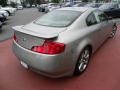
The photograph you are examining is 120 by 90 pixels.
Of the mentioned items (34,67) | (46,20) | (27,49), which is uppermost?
(46,20)

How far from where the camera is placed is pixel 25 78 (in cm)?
388

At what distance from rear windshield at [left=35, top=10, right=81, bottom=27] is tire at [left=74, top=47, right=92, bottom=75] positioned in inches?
30.4

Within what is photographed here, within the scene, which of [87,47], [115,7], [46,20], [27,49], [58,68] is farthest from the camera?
[115,7]

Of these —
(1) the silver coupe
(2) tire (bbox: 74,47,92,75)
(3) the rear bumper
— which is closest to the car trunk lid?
(1) the silver coupe

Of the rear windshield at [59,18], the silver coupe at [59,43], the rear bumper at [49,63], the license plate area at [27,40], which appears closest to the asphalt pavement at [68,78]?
the silver coupe at [59,43]

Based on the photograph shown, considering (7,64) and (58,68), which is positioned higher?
(58,68)

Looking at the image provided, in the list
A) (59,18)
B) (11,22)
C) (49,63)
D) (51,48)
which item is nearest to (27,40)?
(51,48)

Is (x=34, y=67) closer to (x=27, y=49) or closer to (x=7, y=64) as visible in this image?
(x=27, y=49)

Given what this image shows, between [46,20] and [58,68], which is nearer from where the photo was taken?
[58,68]

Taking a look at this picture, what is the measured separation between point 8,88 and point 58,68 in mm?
1188

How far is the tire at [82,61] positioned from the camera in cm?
375

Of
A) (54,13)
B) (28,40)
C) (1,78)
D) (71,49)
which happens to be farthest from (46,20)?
(1,78)

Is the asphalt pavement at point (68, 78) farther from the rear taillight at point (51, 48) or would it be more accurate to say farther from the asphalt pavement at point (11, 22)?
the asphalt pavement at point (11, 22)

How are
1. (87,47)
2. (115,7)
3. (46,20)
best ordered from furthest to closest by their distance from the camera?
(115,7)
(46,20)
(87,47)
